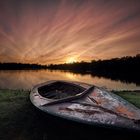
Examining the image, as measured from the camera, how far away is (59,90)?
947 centimetres

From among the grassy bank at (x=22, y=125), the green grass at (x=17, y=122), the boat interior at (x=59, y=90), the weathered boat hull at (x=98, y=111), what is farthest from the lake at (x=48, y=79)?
the weathered boat hull at (x=98, y=111)

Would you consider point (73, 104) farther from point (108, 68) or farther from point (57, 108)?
point (108, 68)

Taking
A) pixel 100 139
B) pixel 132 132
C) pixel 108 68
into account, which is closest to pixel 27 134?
pixel 100 139

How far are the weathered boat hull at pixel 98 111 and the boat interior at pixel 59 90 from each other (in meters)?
2.48

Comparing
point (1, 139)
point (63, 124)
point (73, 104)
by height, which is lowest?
point (1, 139)

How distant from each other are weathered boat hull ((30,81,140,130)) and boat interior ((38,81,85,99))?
2.48 meters

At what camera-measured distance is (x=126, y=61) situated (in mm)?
91688

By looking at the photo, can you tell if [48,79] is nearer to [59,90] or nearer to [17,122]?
[59,90]

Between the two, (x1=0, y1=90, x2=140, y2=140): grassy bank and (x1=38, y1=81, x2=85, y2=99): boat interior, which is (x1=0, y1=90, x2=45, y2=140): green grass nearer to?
(x1=0, y1=90, x2=140, y2=140): grassy bank

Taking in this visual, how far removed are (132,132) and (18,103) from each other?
4926mm

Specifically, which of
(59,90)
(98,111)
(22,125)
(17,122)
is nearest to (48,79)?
(59,90)

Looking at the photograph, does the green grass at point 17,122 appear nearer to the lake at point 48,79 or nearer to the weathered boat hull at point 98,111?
the weathered boat hull at point 98,111

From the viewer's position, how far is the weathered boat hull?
4.44 meters

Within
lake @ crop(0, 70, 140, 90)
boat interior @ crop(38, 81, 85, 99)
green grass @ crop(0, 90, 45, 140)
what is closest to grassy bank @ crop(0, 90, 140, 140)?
green grass @ crop(0, 90, 45, 140)
